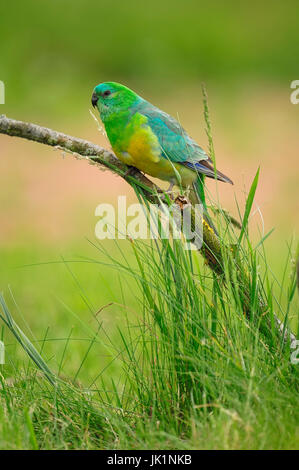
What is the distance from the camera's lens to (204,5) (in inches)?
358

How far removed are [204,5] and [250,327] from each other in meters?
8.09

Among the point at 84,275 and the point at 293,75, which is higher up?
the point at 293,75

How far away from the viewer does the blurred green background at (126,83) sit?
494 cm

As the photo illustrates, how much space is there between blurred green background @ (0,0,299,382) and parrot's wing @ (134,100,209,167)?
5.13 feet

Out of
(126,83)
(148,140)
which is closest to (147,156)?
(148,140)

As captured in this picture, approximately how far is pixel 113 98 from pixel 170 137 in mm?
232

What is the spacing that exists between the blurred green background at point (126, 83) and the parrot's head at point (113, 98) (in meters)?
1.58

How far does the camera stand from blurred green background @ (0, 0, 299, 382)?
4941 millimetres

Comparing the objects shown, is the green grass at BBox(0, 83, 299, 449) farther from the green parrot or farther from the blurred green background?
the blurred green background

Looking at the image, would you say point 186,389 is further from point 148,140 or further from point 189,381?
point 148,140

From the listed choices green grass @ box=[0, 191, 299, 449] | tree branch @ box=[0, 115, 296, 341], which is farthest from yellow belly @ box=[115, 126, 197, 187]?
green grass @ box=[0, 191, 299, 449]

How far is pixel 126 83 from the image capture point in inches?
297

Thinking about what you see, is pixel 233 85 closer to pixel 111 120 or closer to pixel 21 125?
pixel 111 120
